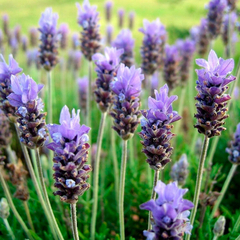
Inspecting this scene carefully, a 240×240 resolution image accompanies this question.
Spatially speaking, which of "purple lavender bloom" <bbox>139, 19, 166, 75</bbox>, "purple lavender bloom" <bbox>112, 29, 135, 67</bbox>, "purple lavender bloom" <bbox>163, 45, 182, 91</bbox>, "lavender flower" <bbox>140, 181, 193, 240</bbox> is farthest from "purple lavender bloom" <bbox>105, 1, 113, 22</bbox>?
"lavender flower" <bbox>140, 181, 193, 240</bbox>

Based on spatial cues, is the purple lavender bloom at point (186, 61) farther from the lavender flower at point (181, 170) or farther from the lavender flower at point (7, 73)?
the lavender flower at point (7, 73)

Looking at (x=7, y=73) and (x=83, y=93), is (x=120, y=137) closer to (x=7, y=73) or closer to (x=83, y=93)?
(x=7, y=73)

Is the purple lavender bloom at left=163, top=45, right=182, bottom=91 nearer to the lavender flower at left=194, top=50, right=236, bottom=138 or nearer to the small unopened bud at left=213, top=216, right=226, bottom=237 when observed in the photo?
the lavender flower at left=194, top=50, right=236, bottom=138

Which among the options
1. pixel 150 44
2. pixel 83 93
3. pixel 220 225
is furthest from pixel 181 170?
pixel 83 93

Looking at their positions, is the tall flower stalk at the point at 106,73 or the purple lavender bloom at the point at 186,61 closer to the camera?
the tall flower stalk at the point at 106,73

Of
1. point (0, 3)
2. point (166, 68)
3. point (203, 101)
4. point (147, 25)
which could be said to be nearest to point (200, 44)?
point (166, 68)

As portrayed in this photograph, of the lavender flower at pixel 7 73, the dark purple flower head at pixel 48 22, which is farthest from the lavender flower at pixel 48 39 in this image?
the lavender flower at pixel 7 73

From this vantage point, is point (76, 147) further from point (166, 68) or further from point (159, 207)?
point (166, 68)
